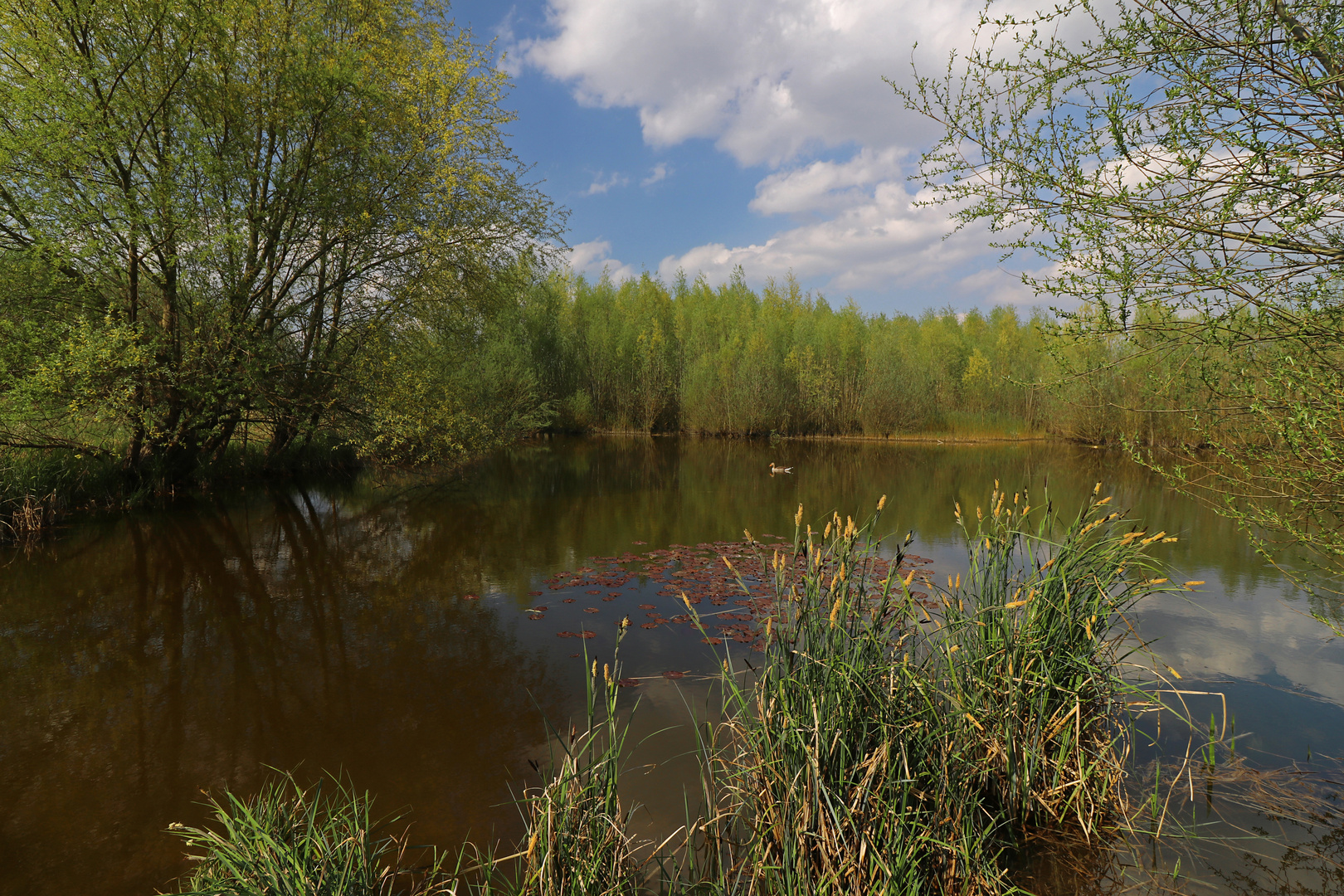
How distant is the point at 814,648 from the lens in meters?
2.59

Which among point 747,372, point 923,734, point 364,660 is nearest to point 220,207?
point 364,660

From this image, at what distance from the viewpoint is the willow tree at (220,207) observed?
8.33 m

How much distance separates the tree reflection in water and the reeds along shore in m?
0.37

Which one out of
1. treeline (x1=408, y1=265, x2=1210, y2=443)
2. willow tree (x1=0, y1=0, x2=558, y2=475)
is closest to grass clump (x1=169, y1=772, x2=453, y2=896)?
willow tree (x1=0, y1=0, x2=558, y2=475)

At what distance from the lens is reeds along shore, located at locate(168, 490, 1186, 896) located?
210cm

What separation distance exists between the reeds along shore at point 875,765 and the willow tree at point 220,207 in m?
8.78

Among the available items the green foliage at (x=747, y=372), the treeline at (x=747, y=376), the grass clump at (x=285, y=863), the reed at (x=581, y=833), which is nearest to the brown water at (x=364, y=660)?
the grass clump at (x=285, y=863)

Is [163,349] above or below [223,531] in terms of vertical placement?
above

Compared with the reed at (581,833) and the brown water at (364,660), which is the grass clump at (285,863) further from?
the brown water at (364,660)

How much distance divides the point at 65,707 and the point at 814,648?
4.66m

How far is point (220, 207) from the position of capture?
9.88 meters

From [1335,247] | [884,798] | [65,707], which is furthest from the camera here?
[65,707]

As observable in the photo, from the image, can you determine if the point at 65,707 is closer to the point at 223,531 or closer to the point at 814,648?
the point at 814,648

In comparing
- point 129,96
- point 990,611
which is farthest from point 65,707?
point 129,96
